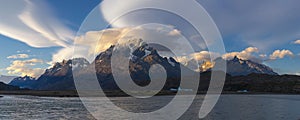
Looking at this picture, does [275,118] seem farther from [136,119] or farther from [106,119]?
[106,119]

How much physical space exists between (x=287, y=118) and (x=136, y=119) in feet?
87.9

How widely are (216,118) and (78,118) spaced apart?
944 inches

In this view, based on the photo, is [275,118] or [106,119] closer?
[106,119]

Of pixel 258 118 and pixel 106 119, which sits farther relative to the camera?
pixel 258 118

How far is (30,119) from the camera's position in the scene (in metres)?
54.6

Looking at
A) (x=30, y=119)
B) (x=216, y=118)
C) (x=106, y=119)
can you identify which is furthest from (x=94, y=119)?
(x=216, y=118)

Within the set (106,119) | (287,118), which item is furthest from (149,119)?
(287,118)

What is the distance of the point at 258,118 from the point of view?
5800cm

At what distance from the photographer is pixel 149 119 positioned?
55.1 m

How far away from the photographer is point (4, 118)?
183ft

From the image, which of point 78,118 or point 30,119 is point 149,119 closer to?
point 78,118

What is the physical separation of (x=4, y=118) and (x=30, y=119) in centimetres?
506

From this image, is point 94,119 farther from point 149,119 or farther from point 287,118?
point 287,118

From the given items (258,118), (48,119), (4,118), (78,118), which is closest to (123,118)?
(78,118)
